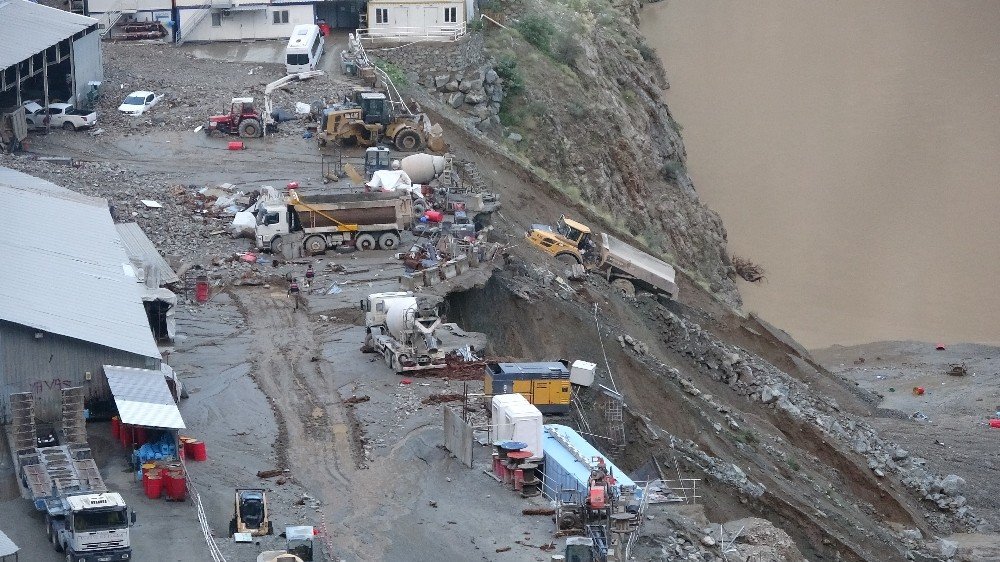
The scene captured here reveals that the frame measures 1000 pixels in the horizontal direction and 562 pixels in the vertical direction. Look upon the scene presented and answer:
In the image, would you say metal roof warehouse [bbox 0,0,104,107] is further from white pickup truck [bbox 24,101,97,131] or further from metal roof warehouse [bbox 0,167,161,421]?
metal roof warehouse [bbox 0,167,161,421]

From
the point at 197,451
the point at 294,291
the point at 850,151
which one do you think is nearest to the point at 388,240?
the point at 294,291

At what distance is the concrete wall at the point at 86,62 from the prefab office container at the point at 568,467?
91.9 feet

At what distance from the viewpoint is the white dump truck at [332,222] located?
129 feet

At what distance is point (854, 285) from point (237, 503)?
1217 inches

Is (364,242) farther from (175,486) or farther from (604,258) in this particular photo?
(175,486)

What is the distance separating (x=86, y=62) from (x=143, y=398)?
1042 inches

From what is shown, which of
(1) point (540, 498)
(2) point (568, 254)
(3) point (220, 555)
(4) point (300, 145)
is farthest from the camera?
(4) point (300, 145)

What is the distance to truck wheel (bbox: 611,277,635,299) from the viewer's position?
42844 mm

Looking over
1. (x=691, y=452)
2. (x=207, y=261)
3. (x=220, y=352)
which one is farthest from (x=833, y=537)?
(x=207, y=261)

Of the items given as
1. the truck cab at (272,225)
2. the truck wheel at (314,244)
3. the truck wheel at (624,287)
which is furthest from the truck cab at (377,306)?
the truck wheel at (624,287)

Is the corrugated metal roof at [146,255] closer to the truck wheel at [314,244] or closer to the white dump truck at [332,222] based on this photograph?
the white dump truck at [332,222]

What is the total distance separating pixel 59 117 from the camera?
4944 centimetres

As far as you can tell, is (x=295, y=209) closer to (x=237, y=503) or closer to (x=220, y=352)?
(x=220, y=352)

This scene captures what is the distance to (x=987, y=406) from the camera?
144 feet
